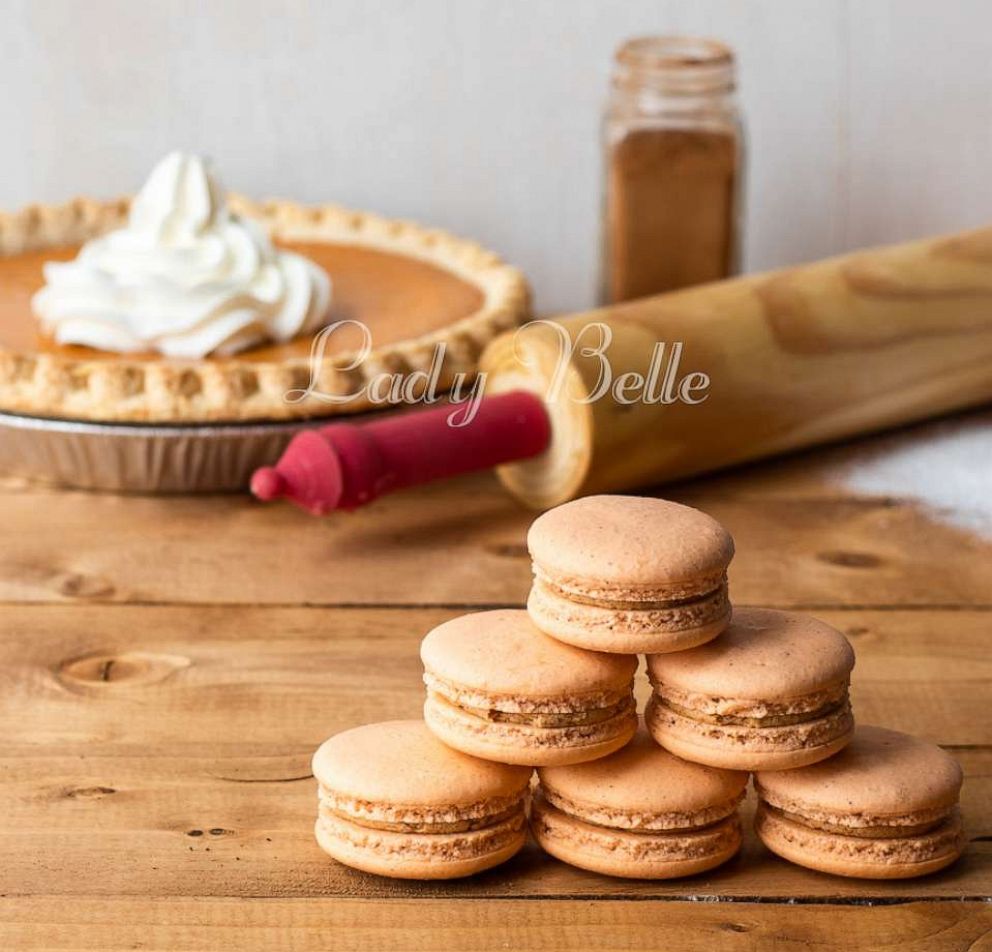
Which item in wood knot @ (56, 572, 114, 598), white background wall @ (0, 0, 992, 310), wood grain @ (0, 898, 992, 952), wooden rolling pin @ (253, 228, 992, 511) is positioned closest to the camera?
wood grain @ (0, 898, 992, 952)

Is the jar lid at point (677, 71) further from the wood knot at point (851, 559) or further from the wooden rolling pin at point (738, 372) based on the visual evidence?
the wood knot at point (851, 559)

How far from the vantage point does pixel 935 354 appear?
1596 mm

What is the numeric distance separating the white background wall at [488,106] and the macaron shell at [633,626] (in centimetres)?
126

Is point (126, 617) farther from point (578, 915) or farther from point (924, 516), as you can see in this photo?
point (924, 516)

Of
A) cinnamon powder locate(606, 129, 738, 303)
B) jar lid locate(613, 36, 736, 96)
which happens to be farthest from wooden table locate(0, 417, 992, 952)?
jar lid locate(613, 36, 736, 96)

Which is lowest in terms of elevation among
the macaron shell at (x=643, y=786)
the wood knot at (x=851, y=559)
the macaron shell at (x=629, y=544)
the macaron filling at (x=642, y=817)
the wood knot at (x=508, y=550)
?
the wood knot at (x=508, y=550)

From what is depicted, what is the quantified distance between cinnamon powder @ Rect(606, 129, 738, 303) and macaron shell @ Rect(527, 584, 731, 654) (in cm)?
91

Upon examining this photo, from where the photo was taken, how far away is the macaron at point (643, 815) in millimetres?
879

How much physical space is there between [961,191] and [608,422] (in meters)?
Answer: 0.92

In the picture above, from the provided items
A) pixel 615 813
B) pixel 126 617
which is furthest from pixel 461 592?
pixel 615 813

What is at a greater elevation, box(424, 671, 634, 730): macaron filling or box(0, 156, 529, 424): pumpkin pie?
box(0, 156, 529, 424): pumpkin pie

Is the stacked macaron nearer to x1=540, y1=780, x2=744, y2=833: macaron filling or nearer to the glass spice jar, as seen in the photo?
x1=540, y1=780, x2=744, y2=833: macaron filling

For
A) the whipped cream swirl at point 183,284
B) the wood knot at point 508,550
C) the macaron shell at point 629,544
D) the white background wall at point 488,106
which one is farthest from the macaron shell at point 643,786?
the white background wall at point 488,106

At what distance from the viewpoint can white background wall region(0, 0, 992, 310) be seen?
1.98 meters
